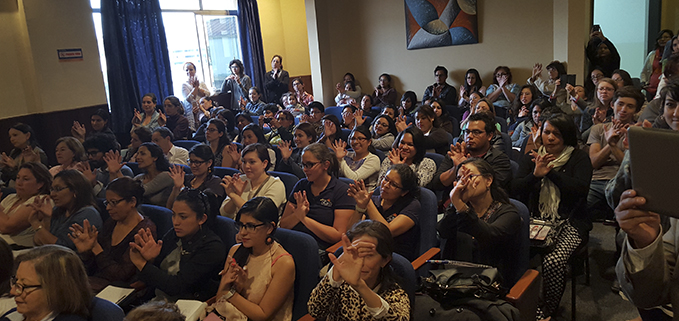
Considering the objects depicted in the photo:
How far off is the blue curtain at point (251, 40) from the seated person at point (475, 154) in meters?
6.79

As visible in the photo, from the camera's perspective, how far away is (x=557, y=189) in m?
2.86

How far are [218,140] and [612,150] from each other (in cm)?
339

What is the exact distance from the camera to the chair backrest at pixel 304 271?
2.24 m

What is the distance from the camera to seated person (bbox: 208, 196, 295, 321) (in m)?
2.14

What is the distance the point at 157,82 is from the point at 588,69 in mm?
6482

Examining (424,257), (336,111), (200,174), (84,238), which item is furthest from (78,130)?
(424,257)

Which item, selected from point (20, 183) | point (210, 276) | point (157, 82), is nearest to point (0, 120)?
point (157, 82)

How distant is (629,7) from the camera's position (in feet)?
31.7

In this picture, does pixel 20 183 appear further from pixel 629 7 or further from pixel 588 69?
pixel 629 7

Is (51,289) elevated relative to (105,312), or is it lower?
elevated

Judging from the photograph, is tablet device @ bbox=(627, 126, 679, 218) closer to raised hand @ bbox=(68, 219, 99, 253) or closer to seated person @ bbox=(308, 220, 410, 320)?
seated person @ bbox=(308, 220, 410, 320)

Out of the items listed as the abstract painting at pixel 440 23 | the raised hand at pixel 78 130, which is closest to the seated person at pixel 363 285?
the raised hand at pixel 78 130

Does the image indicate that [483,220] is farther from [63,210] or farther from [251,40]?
[251,40]

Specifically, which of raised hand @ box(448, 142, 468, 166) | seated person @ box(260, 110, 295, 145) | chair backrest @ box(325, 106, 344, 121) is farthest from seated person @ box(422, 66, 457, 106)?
raised hand @ box(448, 142, 468, 166)
